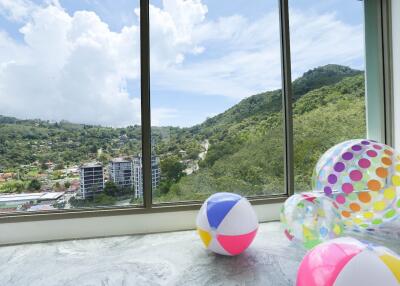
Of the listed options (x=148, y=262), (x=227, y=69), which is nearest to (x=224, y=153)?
(x=227, y=69)

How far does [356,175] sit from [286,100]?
0.96 m

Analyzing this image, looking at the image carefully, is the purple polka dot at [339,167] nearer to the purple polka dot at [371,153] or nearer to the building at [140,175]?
the purple polka dot at [371,153]

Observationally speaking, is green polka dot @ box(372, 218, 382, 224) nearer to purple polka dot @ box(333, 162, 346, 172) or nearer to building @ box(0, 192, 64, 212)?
purple polka dot @ box(333, 162, 346, 172)

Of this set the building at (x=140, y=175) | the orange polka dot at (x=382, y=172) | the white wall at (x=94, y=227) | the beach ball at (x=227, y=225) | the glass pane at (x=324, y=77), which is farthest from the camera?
the glass pane at (x=324, y=77)

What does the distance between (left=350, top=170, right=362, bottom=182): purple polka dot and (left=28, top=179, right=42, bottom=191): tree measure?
207cm

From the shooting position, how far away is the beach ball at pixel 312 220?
4.38 feet

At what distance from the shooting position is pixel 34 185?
75.4 inches

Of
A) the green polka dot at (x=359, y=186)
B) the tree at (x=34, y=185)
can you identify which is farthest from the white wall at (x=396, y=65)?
the tree at (x=34, y=185)

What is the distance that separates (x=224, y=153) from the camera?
7.32ft

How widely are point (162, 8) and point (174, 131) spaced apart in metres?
0.97

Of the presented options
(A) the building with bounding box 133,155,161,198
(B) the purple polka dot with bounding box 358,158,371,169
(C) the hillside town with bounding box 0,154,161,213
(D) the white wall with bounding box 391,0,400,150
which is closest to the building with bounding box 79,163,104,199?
(C) the hillside town with bounding box 0,154,161,213

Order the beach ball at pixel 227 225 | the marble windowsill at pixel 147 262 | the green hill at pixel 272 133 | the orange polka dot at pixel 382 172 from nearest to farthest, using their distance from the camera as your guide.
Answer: the marble windowsill at pixel 147 262
the beach ball at pixel 227 225
the orange polka dot at pixel 382 172
the green hill at pixel 272 133

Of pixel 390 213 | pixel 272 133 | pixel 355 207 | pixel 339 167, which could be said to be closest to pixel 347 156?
pixel 339 167

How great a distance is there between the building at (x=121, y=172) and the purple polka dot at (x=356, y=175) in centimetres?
150
